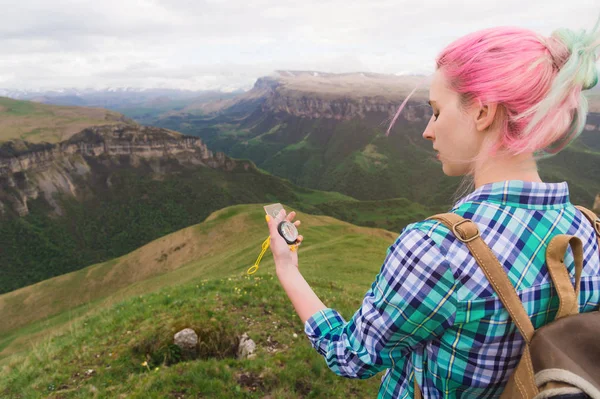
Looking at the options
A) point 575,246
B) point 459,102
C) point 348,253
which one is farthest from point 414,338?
point 348,253

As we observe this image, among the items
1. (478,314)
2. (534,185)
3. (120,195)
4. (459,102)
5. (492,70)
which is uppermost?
(492,70)

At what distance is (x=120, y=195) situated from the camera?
168250mm

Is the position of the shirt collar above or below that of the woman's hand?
above

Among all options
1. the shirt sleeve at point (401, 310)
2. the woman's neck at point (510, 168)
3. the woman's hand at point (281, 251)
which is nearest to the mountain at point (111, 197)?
the woman's hand at point (281, 251)

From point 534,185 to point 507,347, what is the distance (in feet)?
2.91

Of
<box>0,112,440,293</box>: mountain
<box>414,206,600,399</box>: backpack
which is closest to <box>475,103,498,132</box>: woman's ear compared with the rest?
<box>414,206,600,399</box>: backpack

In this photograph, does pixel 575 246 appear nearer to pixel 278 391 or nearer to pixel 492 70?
pixel 492 70

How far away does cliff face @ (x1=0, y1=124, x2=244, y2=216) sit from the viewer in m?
144

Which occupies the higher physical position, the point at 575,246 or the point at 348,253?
the point at 575,246

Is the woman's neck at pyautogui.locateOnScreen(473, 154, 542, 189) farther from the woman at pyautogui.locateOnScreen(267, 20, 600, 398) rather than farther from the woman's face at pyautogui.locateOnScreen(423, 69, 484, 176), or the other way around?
the woman's face at pyautogui.locateOnScreen(423, 69, 484, 176)

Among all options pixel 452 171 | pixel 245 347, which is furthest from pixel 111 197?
pixel 452 171

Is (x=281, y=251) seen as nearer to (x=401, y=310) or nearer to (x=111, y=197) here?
(x=401, y=310)

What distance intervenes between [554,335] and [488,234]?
547 millimetres

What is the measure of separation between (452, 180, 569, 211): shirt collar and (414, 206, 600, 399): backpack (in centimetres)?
23
